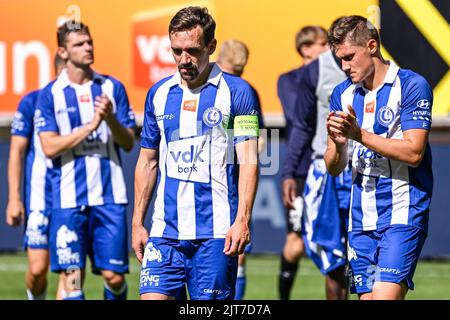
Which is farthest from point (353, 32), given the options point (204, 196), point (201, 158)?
point (204, 196)

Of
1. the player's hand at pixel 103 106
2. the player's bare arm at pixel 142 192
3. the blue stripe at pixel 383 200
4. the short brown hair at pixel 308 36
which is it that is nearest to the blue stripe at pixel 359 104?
the blue stripe at pixel 383 200

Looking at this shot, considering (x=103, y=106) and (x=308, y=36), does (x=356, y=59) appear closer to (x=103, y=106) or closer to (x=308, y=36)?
(x=103, y=106)

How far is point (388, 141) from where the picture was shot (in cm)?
654

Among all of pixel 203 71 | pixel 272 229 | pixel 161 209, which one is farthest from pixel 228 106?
pixel 272 229

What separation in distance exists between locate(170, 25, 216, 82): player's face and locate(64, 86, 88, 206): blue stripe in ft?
7.70

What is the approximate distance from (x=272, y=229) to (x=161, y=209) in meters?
7.72

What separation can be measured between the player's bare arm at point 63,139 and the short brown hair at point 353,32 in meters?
2.14

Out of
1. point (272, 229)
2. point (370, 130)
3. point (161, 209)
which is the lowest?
point (272, 229)

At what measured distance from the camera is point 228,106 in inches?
258

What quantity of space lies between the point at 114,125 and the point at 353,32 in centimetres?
A: 236

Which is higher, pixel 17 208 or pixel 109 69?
pixel 109 69

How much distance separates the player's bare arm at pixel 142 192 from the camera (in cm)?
665

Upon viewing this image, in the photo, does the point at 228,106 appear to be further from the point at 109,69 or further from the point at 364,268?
the point at 109,69

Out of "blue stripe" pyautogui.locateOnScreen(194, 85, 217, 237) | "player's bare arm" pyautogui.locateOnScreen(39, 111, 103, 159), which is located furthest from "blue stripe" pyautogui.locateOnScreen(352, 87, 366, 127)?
"player's bare arm" pyautogui.locateOnScreen(39, 111, 103, 159)
